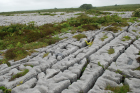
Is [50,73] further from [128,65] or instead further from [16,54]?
[128,65]

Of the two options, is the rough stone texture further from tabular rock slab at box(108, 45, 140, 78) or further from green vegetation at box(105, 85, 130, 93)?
green vegetation at box(105, 85, 130, 93)

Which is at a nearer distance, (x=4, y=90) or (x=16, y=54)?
(x=4, y=90)

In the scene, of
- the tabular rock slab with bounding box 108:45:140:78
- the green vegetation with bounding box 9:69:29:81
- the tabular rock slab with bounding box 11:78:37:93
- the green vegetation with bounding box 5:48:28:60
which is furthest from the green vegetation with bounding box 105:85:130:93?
the green vegetation with bounding box 5:48:28:60

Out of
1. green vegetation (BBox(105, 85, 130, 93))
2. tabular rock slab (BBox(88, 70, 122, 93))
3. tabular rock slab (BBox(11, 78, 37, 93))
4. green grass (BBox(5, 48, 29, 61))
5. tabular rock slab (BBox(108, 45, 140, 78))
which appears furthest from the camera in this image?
green grass (BBox(5, 48, 29, 61))

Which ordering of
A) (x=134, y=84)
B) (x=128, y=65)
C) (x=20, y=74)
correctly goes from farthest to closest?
(x=128, y=65), (x=20, y=74), (x=134, y=84)

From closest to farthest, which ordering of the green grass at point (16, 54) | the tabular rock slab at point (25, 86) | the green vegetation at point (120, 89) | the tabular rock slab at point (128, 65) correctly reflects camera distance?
1. the green vegetation at point (120, 89)
2. the tabular rock slab at point (25, 86)
3. the tabular rock slab at point (128, 65)
4. the green grass at point (16, 54)

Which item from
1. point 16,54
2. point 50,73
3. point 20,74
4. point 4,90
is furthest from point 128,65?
point 16,54

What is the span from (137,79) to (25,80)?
471 cm

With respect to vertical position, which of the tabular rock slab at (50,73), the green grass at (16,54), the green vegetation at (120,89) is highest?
the green grass at (16,54)

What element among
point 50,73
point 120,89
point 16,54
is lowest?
point 120,89

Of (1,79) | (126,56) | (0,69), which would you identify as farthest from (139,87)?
(0,69)

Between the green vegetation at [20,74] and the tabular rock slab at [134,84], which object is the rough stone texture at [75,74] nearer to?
the tabular rock slab at [134,84]

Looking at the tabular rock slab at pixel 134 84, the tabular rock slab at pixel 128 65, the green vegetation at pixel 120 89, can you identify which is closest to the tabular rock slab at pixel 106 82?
the green vegetation at pixel 120 89

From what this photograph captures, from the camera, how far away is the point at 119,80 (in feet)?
13.3
